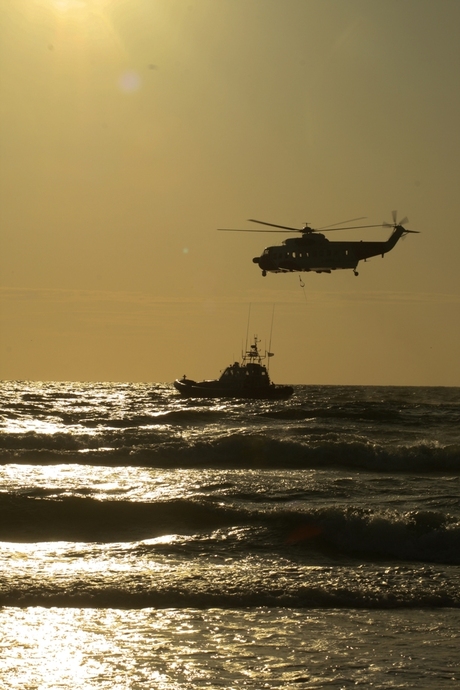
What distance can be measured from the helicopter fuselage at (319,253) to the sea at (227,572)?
1047 cm

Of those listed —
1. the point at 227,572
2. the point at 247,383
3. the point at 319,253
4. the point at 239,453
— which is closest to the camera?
the point at 227,572

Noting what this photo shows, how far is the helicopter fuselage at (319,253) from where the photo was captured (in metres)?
37.6

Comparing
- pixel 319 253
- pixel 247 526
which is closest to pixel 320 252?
pixel 319 253

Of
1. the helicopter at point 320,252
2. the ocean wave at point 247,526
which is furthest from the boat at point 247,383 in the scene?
the ocean wave at point 247,526

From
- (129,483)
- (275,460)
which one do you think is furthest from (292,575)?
(275,460)

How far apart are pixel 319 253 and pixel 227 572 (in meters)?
25.8

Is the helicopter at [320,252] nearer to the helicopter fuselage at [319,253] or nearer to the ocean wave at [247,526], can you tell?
the helicopter fuselage at [319,253]

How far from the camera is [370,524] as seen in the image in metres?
16.6

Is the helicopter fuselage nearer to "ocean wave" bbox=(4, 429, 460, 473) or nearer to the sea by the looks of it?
"ocean wave" bbox=(4, 429, 460, 473)

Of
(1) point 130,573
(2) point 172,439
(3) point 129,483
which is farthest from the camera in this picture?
(2) point 172,439

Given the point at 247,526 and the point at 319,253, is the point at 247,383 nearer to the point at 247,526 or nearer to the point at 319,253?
the point at 319,253

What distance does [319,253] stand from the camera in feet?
124

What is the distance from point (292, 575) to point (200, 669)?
451 cm

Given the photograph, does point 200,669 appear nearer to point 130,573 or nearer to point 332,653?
point 332,653
